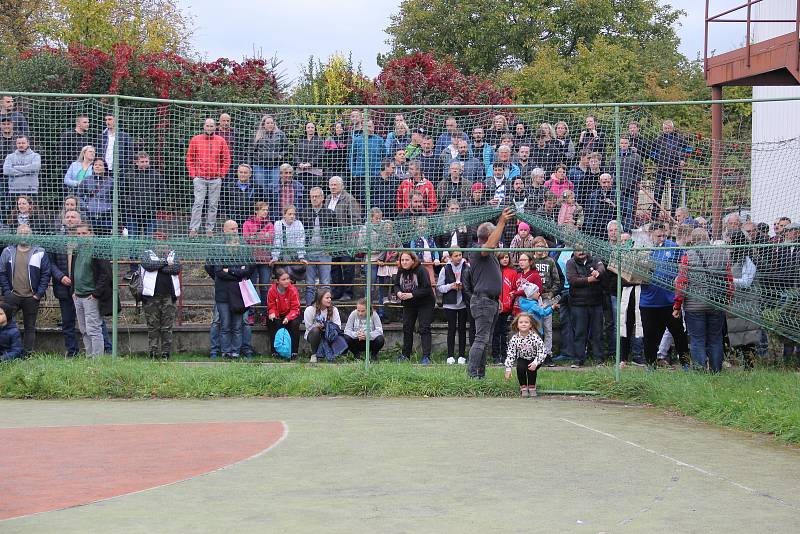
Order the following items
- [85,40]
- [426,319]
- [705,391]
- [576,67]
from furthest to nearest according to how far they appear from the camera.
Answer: [576,67], [85,40], [426,319], [705,391]

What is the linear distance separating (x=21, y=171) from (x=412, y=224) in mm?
5210

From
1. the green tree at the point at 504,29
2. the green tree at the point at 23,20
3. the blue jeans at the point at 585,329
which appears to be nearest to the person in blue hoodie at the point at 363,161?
the blue jeans at the point at 585,329

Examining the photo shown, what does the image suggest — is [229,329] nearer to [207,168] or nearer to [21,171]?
[207,168]

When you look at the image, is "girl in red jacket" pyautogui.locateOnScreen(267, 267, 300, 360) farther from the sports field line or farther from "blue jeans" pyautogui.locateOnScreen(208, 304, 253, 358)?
the sports field line

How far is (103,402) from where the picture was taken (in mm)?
13367

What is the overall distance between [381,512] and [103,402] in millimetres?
6428

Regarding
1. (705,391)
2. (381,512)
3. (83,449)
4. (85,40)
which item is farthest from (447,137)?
(85,40)

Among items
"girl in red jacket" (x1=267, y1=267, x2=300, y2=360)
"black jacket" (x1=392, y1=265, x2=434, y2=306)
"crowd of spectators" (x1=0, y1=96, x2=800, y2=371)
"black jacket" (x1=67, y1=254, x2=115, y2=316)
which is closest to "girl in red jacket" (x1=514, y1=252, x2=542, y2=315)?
"crowd of spectators" (x1=0, y1=96, x2=800, y2=371)

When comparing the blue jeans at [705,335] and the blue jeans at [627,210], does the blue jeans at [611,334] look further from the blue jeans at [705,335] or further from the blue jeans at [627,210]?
the blue jeans at [627,210]

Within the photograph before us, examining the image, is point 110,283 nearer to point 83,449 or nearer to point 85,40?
point 83,449

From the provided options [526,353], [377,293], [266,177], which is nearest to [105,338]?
[266,177]

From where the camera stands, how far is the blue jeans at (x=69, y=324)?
15.9 metres

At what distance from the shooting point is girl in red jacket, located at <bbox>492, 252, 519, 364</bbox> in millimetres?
15438

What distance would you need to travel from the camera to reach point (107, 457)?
32.9ft
